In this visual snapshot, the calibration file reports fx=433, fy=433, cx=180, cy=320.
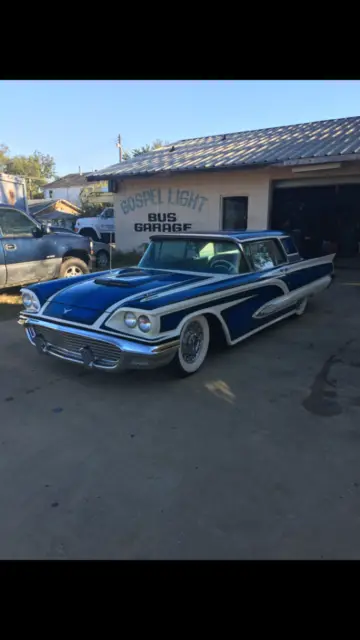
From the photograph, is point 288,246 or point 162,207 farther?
point 162,207

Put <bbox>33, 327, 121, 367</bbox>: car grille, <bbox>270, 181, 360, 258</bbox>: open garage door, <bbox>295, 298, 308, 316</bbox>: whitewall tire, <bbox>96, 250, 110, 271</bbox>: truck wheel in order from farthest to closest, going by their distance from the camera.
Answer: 1. <bbox>270, 181, 360, 258</bbox>: open garage door
2. <bbox>96, 250, 110, 271</bbox>: truck wheel
3. <bbox>295, 298, 308, 316</bbox>: whitewall tire
4. <bbox>33, 327, 121, 367</bbox>: car grille

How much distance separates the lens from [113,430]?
3498 millimetres

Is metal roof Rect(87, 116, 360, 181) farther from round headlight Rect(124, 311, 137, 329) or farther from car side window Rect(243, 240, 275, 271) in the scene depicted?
round headlight Rect(124, 311, 137, 329)

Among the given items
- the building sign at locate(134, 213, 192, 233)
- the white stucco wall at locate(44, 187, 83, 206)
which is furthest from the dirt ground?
the white stucco wall at locate(44, 187, 83, 206)

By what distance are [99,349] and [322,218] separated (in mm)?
11295

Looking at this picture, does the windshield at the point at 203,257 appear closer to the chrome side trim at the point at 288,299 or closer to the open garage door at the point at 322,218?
the chrome side trim at the point at 288,299

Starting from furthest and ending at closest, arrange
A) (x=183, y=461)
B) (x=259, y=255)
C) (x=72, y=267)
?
1. (x=72, y=267)
2. (x=259, y=255)
3. (x=183, y=461)

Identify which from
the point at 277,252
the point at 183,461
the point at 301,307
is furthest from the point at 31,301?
the point at 301,307

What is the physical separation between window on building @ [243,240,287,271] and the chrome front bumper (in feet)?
6.68

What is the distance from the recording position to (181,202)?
44.3 ft

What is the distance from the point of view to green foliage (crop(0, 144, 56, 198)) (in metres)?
57.6

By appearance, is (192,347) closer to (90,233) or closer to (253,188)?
(253,188)

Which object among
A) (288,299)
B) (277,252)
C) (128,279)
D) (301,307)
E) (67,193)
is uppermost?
(67,193)
